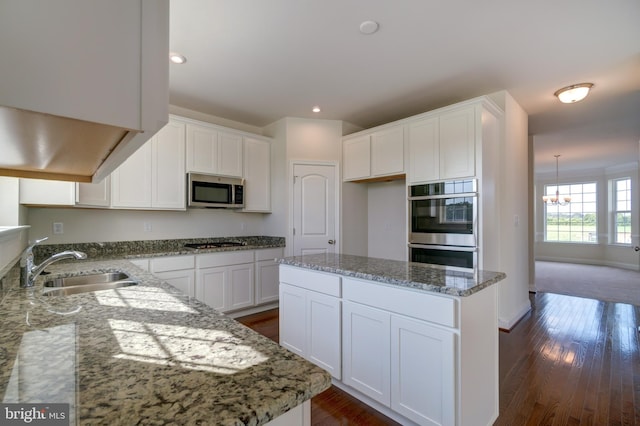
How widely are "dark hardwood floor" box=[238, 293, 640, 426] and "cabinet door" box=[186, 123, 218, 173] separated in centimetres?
192

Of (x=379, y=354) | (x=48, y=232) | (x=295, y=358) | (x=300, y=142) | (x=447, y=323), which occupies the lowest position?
(x=379, y=354)

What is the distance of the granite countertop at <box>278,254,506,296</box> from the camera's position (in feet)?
4.97

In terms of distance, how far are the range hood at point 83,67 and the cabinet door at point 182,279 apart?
2.81m

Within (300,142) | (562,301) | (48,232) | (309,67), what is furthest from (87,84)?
(562,301)

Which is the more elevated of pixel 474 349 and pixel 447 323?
pixel 447 323

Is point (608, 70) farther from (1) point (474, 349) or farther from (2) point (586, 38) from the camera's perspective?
(1) point (474, 349)

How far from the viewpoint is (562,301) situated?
438cm

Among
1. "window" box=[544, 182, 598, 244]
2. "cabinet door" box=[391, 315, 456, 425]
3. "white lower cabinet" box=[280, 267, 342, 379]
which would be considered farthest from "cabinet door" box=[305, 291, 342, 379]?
"window" box=[544, 182, 598, 244]

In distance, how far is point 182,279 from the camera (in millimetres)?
3191

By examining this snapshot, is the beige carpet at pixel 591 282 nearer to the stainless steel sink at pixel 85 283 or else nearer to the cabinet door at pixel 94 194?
the stainless steel sink at pixel 85 283

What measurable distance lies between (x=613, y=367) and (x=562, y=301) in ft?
7.34

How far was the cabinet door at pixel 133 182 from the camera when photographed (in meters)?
3.03

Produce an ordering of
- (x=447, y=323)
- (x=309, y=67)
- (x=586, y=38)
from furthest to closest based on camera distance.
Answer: (x=309, y=67)
(x=586, y=38)
(x=447, y=323)

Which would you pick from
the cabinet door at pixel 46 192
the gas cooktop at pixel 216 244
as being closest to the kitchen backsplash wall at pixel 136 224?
the gas cooktop at pixel 216 244
